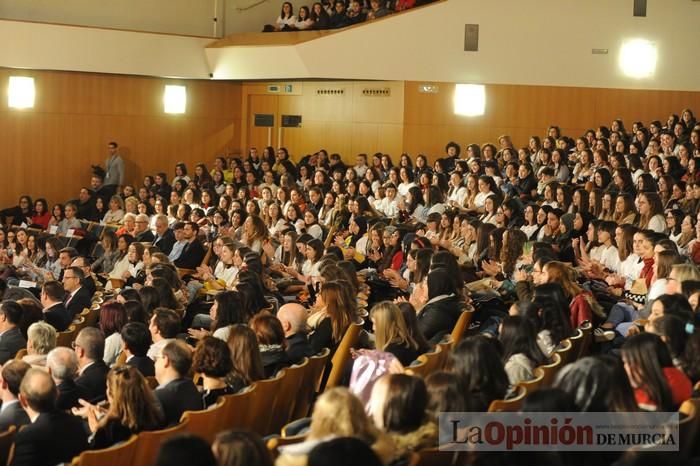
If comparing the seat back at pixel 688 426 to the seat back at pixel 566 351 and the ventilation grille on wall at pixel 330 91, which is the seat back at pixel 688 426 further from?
the ventilation grille on wall at pixel 330 91

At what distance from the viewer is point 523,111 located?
1531 centimetres

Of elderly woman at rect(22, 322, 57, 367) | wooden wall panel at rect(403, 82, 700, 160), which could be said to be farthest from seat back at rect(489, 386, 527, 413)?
wooden wall panel at rect(403, 82, 700, 160)

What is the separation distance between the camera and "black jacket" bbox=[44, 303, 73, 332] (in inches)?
285

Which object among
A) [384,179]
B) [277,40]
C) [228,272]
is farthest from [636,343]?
[277,40]

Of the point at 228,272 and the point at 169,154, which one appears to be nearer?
the point at 228,272

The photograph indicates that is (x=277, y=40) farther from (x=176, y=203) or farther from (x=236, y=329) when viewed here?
(x=236, y=329)

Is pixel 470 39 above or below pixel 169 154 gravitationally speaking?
above

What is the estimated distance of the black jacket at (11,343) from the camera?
6.19 metres

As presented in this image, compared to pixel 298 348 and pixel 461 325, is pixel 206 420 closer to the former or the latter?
pixel 298 348

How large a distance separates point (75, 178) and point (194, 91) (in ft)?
8.74

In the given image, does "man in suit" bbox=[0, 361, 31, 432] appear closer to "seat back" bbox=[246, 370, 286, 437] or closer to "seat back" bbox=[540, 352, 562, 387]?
"seat back" bbox=[246, 370, 286, 437]

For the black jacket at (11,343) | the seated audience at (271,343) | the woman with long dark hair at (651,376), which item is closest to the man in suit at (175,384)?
the seated audience at (271,343)

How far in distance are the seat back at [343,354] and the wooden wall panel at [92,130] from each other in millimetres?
11117

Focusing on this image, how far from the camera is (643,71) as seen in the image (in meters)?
15.2
